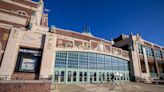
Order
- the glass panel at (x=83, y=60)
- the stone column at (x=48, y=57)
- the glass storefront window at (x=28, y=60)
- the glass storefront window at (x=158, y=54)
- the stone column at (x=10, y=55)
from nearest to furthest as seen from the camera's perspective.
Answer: the stone column at (x=10, y=55) → the glass storefront window at (x=28, y=60) → the stone column at (x=48, y=57) → the glass panel at (x=83, y=60) → the glass storefront window at (x=158, y=54)

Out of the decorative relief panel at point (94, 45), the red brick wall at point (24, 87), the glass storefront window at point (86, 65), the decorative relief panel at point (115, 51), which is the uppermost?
the decorative relief panel at point (94, 45)

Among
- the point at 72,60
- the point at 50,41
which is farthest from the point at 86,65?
the point at 50,41

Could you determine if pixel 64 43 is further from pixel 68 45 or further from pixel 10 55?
pixel 10 55

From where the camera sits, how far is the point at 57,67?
59.8 ft

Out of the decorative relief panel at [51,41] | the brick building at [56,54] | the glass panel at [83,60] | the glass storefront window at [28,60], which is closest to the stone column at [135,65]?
the brick building at [56,54]

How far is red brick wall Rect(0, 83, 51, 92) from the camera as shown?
961cm

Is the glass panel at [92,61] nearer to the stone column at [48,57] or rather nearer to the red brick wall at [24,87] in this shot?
the stone column at [48,57]

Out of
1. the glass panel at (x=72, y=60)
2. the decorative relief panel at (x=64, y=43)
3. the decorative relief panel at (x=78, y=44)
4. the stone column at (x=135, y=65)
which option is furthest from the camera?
the stone column at (x=135, y=65)

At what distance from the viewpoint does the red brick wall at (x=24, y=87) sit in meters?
9.61

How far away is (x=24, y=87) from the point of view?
10.2 meters

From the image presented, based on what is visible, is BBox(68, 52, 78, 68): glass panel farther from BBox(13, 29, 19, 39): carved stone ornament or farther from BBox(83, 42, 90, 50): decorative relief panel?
BBox(13, 29, 19, 39): carved stone ornament

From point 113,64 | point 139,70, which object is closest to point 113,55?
point 113,64

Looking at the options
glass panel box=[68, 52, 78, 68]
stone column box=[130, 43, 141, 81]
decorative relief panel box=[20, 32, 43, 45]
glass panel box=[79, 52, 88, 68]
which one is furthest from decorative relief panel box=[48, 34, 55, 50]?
stone column box=[130, 43, 141, 81]

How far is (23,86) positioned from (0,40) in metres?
8.51
